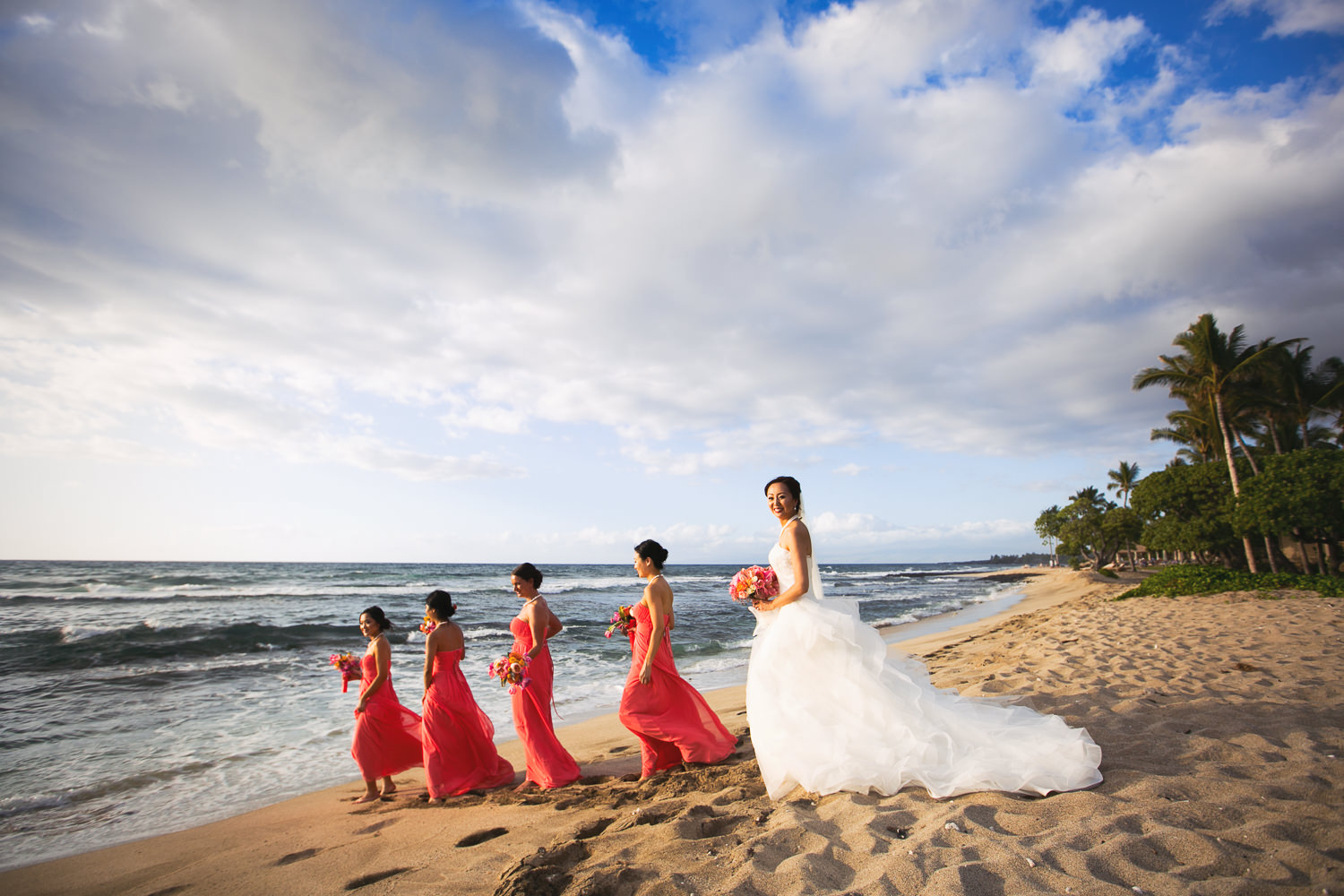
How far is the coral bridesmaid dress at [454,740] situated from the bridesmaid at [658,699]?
1.49m

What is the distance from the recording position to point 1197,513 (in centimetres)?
2731

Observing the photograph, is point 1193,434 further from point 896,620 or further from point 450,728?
point 450,728

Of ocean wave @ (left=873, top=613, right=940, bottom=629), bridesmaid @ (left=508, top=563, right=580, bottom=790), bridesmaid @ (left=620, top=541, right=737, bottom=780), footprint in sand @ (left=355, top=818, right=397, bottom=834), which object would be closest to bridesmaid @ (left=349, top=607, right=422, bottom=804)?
footprint in sand @ (left=355, top=818, right=397, bottom=834)

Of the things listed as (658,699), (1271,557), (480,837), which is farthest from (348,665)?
(1271,557)

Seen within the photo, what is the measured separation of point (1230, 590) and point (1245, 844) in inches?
695

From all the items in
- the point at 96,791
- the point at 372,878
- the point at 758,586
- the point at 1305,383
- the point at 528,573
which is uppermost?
the point at 1305,383

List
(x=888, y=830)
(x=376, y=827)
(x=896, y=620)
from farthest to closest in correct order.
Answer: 1. (x=896, y=620)
2. (x=376, y=827)
3. (x=888, y=830)

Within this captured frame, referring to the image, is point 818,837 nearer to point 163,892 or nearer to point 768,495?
point 768,495

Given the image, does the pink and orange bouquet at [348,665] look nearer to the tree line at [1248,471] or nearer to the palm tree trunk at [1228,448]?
the tree line at [1248,471]

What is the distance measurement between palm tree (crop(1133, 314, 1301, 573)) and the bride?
2628 centimetres

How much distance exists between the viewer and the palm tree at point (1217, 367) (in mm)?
23094

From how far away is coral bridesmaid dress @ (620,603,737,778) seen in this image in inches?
211

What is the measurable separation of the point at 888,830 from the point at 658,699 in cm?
257

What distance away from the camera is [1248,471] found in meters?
Answer: 25.4
